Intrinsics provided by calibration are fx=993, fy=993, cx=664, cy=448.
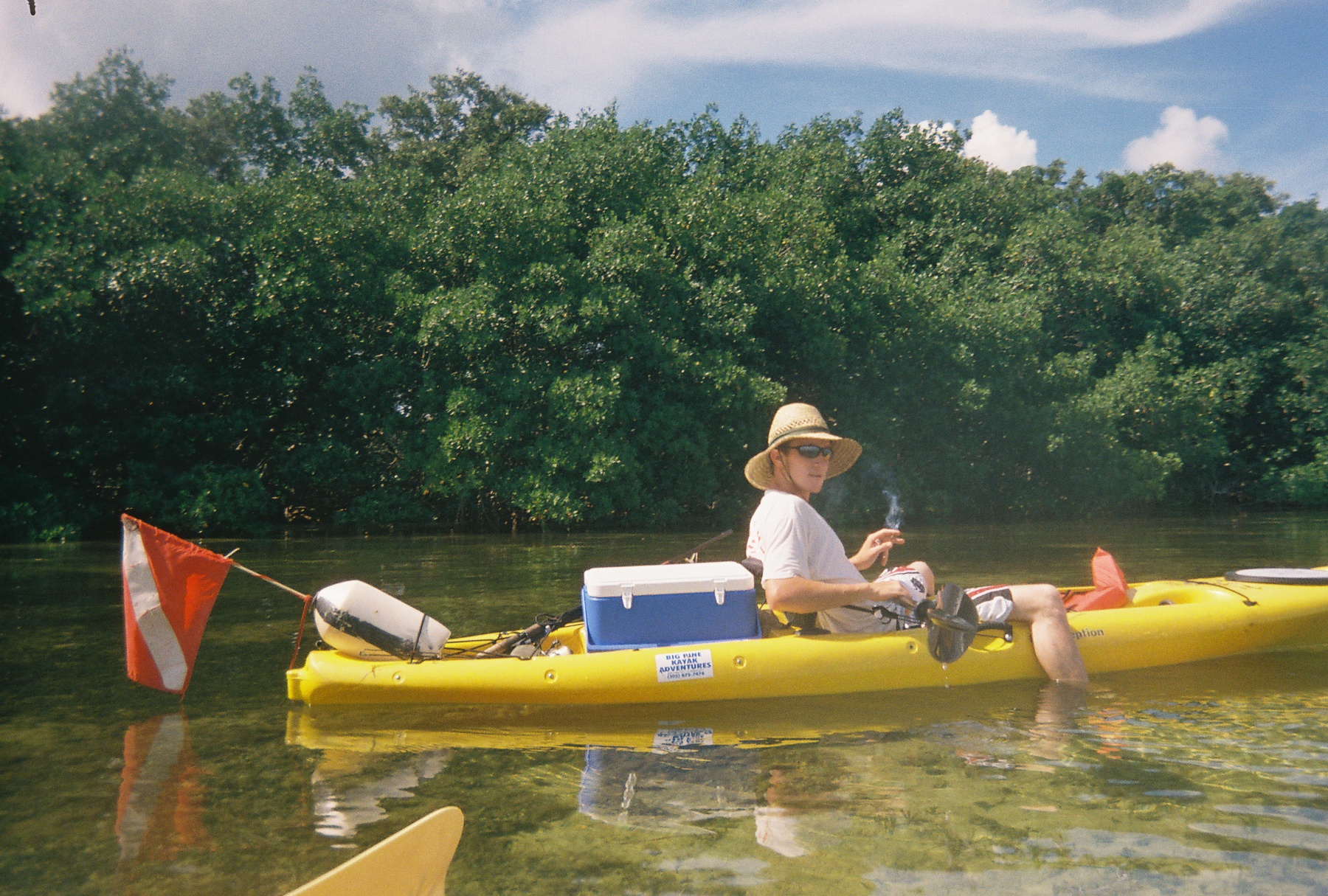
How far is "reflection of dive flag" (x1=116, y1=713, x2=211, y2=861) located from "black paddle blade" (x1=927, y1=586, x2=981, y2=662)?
9.88 ft

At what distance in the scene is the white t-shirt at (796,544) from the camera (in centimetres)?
403

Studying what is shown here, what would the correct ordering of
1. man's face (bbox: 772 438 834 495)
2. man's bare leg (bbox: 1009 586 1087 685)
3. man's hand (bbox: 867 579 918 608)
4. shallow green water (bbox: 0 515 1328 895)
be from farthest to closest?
man's bare leg (bbox: 1009 586 1087 685) → man's hand (bbox: 867 579 918 608) → man's face (bbox: 772 438 834 495) → shallow green water (bbox: 0 515 1328 895)

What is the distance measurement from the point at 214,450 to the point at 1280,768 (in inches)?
637

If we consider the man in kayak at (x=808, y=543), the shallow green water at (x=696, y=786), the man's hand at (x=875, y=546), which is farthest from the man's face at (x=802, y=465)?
the shallow green water at (x=696, y=786)

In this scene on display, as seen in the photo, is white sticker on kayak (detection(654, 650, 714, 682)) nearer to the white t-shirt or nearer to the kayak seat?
the white t-shirt

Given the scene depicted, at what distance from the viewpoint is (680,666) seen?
4398mm

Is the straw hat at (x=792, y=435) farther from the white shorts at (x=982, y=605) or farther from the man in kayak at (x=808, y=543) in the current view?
the white shorts at (x=982, y=605)

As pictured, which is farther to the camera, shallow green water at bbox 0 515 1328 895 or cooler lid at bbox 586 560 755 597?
cooler lid at bbox 586 560 755 597

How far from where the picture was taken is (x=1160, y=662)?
5145 mm

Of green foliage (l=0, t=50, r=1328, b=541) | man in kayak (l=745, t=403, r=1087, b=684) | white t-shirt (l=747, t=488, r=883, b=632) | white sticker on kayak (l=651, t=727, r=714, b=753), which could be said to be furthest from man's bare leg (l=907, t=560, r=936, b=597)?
green foliage (l=0, t=50, r=1328, b=541)

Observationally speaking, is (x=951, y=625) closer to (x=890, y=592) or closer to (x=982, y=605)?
(x=890, y=592)

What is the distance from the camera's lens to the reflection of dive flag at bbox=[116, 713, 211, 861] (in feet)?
9.60

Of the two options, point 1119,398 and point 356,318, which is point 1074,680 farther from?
point 1119,398

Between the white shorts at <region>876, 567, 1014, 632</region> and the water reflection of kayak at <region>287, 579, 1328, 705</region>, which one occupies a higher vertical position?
the white shorts at <region>876, 567, 1014, 632</region>
